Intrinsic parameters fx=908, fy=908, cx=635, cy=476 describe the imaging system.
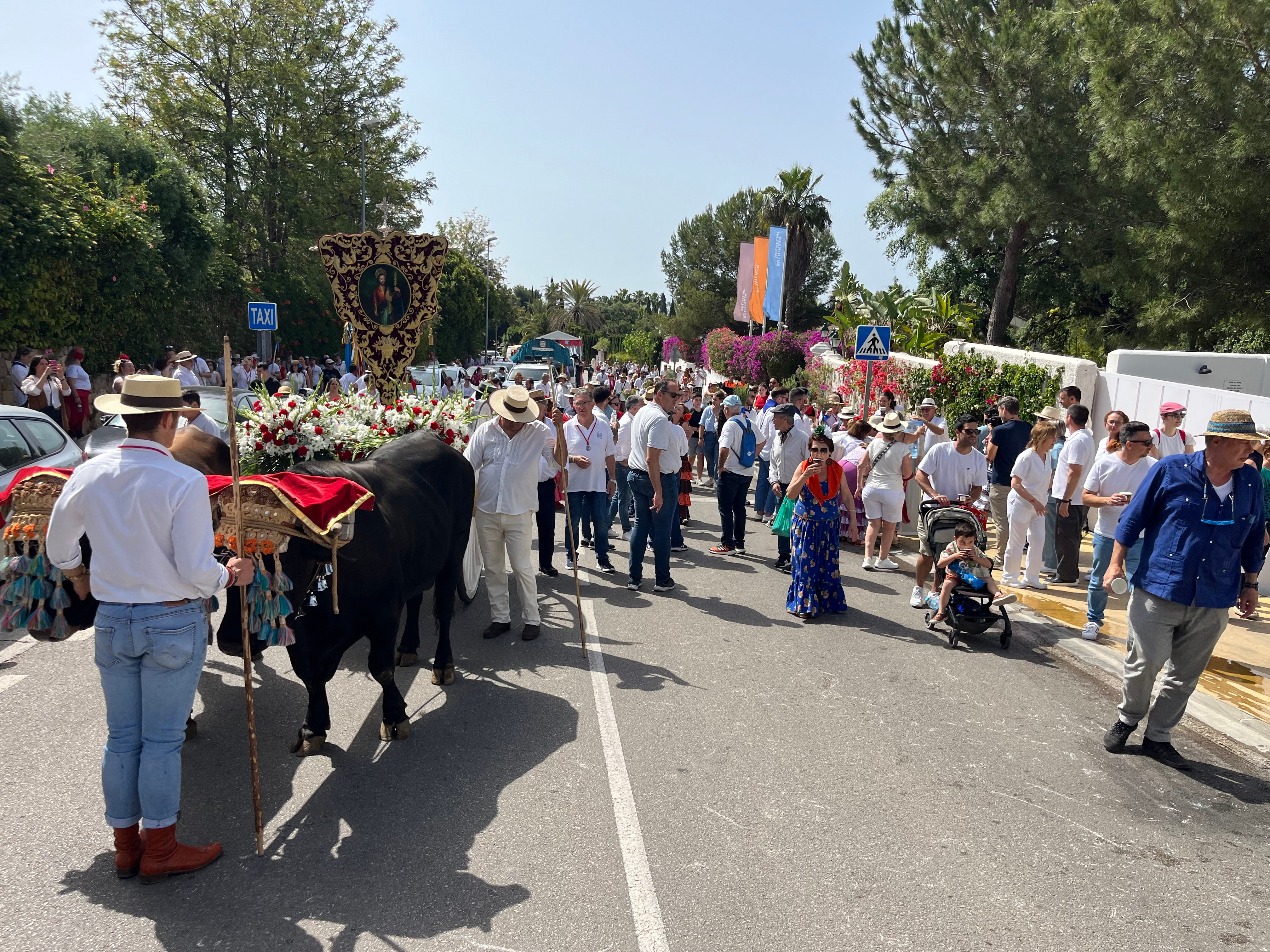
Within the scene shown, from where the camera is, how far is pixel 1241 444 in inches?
199

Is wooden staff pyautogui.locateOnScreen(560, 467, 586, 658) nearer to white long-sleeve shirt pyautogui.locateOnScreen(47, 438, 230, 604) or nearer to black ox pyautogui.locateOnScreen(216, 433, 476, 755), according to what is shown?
black ox pyautogui.locateOnScreen(216, 433, 476, 755)

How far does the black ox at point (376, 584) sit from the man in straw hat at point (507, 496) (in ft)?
2.41

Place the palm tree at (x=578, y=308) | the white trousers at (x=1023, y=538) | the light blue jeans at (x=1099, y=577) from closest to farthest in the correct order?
the light blue jeans at (x=1099, y=577), the white trousers at (x=1023, y=538), the palm tree at (x=578, y=308)

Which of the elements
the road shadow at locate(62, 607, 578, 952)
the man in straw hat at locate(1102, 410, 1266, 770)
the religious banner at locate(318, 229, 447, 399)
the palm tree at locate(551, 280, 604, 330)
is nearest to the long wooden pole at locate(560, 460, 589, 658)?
the road shadow at locate(62, 607, 578, 952)

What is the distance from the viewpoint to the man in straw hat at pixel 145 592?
3.55 meters

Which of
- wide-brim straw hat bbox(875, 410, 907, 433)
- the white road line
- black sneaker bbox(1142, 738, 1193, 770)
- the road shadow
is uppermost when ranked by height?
wide-brim straw hat bbox(875, 410, 907, 433)

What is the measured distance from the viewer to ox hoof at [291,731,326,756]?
4.89 meters

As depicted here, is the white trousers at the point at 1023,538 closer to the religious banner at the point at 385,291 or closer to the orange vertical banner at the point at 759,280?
the religious banner at the point at 385,291

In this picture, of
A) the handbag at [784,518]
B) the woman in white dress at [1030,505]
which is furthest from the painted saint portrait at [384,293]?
the woman in white dress at [1030,505]

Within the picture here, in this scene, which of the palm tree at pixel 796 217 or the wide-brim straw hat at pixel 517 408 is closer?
the wide-brim straw hat at pixel 517 408

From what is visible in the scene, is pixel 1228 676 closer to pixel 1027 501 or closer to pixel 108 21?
pixel 1027 501

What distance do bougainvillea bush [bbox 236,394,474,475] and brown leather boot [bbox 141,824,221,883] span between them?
3045 mm

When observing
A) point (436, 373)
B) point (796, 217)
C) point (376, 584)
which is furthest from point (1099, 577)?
point (796, 217)

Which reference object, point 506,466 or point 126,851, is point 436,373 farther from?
point 126,851
